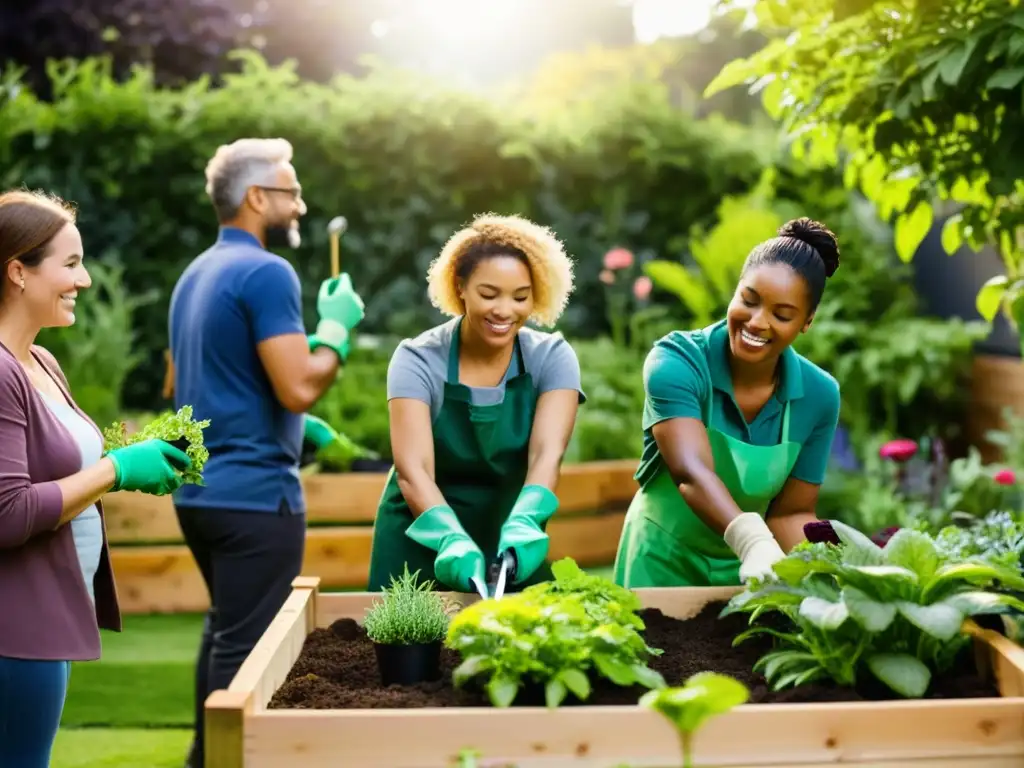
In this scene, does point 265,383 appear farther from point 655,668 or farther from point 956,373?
point 956,373

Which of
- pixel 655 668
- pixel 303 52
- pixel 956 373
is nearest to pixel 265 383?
pixel 655 668

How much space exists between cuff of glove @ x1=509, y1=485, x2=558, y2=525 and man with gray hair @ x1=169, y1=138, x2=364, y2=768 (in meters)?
0.99

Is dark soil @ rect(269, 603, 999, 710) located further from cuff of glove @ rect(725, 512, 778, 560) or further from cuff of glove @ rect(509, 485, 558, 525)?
cuff of glove @ rect(509, 485, 558, 525)

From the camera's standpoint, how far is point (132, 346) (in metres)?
7.06

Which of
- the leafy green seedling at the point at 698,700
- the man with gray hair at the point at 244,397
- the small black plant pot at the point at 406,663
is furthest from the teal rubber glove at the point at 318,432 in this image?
the leafy green seedling at the point at 698,700

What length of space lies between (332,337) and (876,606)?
213cm

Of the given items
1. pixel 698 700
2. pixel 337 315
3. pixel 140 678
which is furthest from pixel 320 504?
pixel 698 700

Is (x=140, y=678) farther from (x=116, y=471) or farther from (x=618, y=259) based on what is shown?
(x=618, y=259)

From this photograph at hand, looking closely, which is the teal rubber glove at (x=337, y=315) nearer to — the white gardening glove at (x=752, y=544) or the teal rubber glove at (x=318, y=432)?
the teal rubber glove at (x=318, y=432)

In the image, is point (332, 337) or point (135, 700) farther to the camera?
point (135, 700)

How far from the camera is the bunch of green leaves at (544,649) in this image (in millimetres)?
1776

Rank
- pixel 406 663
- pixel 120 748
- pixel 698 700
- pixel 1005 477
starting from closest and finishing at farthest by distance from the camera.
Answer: pixel 698 700, pixel 406 663, pixel 120 748, pixel 1005 477

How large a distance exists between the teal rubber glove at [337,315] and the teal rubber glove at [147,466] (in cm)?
122

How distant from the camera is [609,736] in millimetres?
1723
